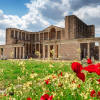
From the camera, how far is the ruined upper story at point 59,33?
3638cm

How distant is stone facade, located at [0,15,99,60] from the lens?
32719 millimetres

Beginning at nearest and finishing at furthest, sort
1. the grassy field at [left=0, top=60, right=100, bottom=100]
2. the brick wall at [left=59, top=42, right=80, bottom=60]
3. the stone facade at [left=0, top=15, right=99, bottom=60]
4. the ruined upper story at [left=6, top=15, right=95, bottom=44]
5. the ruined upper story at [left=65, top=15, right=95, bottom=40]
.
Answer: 1. the grassy field at [left=0, top=60, right=100, bottom=100]
2. the brick wall at [left=59, top=42, right=80, bottom=60]
3. the stone facade at [left=0, top=15, right=99, bottom=60]
4. the ruined upper story at [left=65, top=15, right=95, bottom=40]
5. the ruined upper story at [left=6, top=15, right=95, bottom=44]

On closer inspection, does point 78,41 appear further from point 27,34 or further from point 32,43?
point 27,34

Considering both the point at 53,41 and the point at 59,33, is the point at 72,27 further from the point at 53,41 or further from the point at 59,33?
the point at 59,33

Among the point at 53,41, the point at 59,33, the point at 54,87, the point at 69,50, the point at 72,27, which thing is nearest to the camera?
the point at 54,87

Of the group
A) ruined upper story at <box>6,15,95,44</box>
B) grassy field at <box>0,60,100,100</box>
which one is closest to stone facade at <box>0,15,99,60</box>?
ruined upper story at <box>6,15,95,44</box>

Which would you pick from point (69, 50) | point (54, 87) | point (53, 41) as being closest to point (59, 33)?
point (53, 41)

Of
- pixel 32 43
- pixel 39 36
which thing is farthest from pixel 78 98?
pixel 39 36

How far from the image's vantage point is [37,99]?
2.79 m

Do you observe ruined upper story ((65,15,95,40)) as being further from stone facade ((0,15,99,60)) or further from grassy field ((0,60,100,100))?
grassy field ((0,60,100,100))

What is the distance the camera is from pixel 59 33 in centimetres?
4347

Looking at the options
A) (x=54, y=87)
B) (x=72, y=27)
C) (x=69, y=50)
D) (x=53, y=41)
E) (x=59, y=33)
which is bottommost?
(x=54, y=87)

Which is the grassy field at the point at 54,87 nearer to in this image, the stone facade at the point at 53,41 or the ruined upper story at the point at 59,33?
the stone facade at the point at 53,41

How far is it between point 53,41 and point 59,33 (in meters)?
10.7
